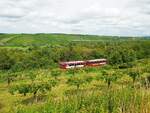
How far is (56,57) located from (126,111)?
12467cm

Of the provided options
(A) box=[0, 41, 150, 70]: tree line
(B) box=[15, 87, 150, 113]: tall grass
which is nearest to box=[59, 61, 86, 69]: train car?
(A) box=[0, 41, 150, 70]: tree line

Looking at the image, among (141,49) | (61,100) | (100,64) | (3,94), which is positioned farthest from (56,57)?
(61,100)

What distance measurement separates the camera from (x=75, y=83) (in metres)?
67.8

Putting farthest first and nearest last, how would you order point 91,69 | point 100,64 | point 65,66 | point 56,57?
point 56,57, point 100,64, point 65,66, point 91,69

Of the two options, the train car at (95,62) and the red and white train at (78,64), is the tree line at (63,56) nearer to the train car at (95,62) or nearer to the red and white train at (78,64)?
the train car at (95,62)

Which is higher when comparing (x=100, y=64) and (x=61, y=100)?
(x=61, y=100)

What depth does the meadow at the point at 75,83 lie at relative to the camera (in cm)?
1024

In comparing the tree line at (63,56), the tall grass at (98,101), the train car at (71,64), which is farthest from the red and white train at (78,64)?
the tall grass at (98,101)

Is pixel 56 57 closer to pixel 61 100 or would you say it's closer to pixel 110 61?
pixel 110 61

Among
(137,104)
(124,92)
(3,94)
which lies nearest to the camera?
(137,104)

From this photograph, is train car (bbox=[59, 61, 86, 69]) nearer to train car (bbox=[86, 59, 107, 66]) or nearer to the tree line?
train car (bbox=[86, 59, 107, 66])

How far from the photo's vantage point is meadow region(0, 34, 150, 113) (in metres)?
10.2

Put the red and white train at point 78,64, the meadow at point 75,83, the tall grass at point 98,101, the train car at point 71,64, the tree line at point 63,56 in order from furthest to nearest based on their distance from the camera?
the tree line at point 63,56
the red and white train at point 78,64
the train car at point 71,64
the meadow at point 75,83
the tall grass at point 98,101

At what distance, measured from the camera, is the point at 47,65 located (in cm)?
11706
